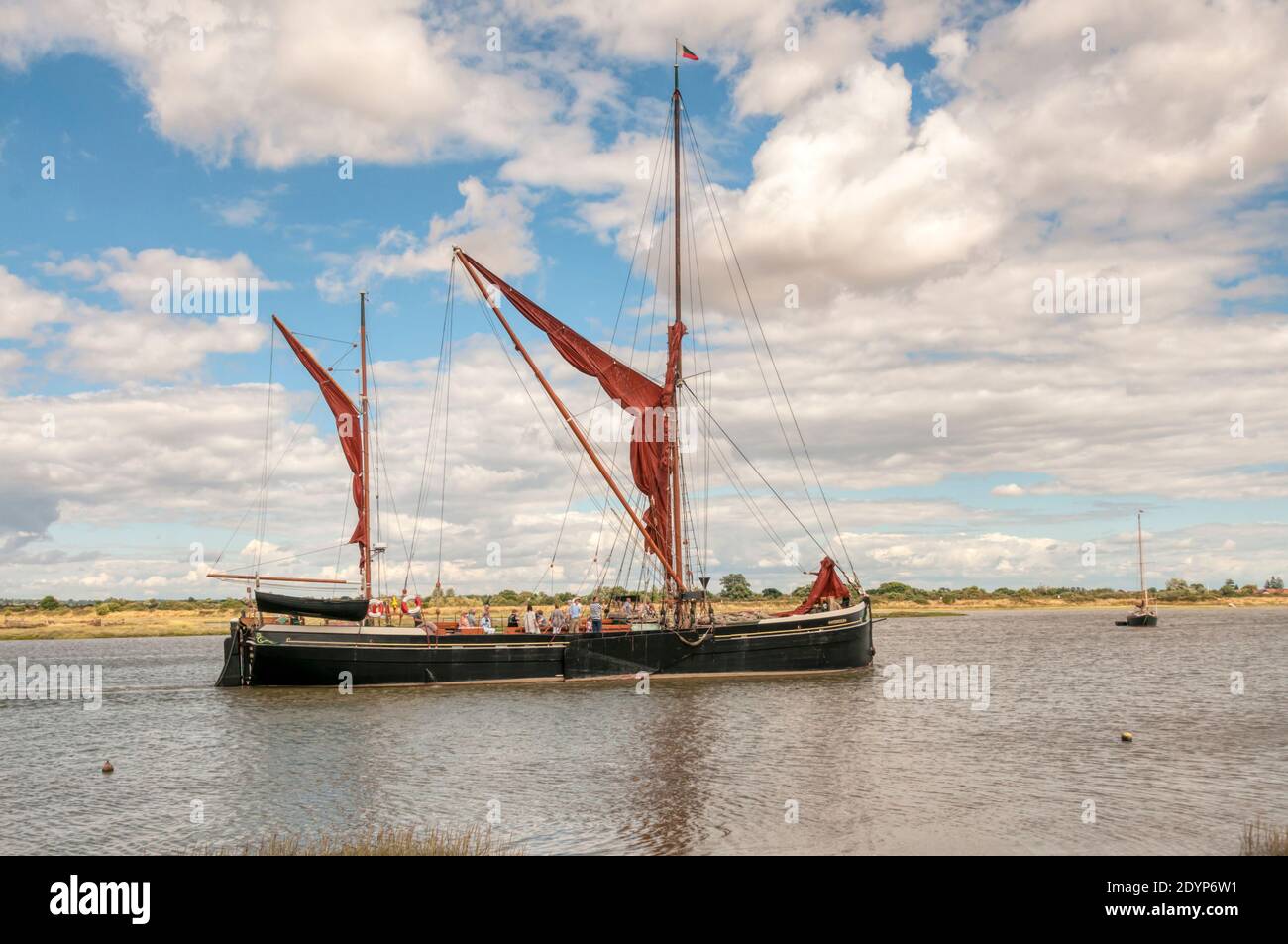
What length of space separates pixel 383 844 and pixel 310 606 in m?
27.8

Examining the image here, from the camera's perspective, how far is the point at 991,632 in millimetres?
87812

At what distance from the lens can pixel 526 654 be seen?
43000 millimetres

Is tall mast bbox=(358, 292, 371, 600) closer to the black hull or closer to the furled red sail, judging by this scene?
the furled red sail

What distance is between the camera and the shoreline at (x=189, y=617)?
314 feet

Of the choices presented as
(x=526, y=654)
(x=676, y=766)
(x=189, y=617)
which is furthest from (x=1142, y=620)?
(x=189, y=617)

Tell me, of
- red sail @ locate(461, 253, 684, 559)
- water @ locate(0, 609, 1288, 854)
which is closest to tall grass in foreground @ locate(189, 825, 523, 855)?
water @ locate(0, 609, 1288, 854)

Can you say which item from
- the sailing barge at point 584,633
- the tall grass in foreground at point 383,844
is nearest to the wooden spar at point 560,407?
the sailing barge at point 584,633

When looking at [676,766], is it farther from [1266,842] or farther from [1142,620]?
[1142,620]

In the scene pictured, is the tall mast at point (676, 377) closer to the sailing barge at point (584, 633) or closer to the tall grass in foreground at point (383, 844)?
the sailing barge at point (584, 633)

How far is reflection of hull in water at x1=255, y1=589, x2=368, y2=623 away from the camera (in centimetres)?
4028

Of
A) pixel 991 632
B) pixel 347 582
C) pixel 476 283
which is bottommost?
pixel 991 632
